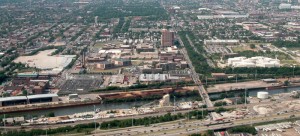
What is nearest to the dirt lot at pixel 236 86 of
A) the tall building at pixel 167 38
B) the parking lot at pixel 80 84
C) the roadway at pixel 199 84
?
the roadway at pixel 199 84

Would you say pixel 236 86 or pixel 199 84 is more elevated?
pixel 199 84

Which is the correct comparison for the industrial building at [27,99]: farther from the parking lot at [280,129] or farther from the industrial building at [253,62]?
the industrial building at [253,62]

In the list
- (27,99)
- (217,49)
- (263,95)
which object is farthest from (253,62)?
(27,99)

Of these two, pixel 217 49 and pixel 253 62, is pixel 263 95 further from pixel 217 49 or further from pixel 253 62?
pixel 217 49

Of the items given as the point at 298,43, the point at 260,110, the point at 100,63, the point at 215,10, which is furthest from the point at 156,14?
the point at 260,110

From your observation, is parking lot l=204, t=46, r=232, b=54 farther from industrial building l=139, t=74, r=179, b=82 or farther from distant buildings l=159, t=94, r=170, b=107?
distant buildings l=159, t=94, r=170, b=107

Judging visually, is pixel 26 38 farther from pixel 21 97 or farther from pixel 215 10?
pixel 215 10
